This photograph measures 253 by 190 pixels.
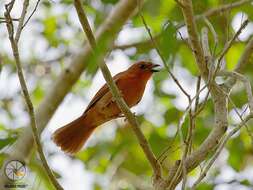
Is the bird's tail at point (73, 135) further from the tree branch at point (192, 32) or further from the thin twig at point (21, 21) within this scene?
the thin twig at point (21, 21)

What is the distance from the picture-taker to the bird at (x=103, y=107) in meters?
6.00

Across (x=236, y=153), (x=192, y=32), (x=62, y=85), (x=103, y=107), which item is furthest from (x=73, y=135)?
(x=192, y=32)

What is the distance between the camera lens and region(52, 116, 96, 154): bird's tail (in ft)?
20.8

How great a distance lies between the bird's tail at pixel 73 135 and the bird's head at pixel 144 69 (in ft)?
2.39

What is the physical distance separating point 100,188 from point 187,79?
1749mm

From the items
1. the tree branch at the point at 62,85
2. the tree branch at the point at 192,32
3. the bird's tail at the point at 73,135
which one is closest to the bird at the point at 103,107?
the bird's tail at the point at 73,135

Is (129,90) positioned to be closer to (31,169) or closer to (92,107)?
(92,107)

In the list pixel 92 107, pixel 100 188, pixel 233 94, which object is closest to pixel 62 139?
pixel 92 107

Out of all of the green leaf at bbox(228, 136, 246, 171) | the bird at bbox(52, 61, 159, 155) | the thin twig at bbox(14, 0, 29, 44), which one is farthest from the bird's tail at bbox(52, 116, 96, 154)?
the thin twig at bbox(14, 0, 29, 44)

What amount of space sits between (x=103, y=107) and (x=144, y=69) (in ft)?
2.05

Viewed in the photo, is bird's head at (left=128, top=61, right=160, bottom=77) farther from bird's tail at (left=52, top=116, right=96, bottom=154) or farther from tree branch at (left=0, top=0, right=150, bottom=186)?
bird's tail at (left=52, top=116, right=96, bottom=154)

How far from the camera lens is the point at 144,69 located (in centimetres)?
629

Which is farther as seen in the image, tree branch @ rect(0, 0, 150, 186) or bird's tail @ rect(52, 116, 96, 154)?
bird's tail @ rect(52, 116, 96, 154)

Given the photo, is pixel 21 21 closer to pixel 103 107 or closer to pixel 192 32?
pixel 192 32
